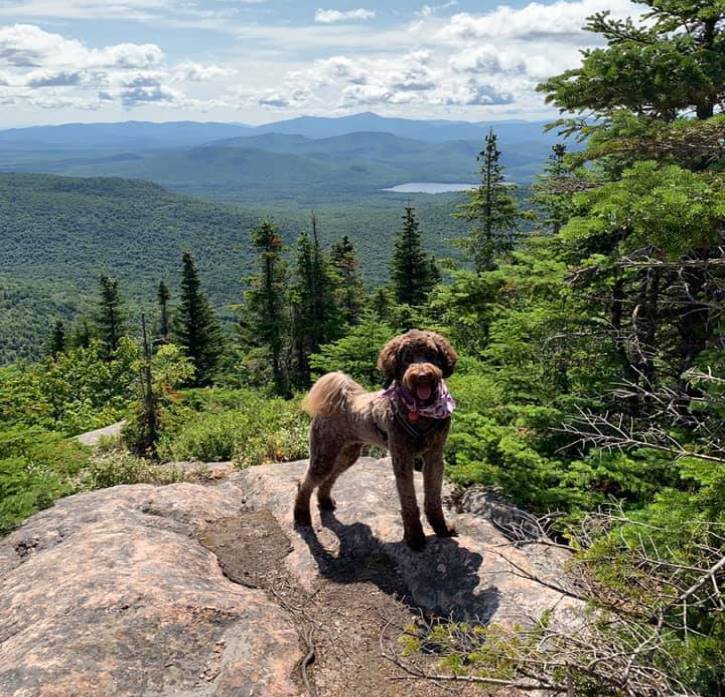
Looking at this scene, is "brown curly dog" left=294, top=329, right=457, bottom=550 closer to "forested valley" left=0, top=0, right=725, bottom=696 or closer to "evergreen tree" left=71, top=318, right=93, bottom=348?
"forested valley" left=0, top=0, right=725, bottom=696

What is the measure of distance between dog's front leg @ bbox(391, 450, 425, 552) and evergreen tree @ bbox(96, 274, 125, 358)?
38.1 metres

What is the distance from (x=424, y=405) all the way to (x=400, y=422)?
0.35 m

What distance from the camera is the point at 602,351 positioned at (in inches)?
278

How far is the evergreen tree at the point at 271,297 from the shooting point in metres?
28.4

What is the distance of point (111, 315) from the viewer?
40125 mm

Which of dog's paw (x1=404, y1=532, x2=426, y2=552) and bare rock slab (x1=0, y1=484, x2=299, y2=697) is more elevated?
bare rock slab (x1=0, y1=484, x2=299, y2=697)

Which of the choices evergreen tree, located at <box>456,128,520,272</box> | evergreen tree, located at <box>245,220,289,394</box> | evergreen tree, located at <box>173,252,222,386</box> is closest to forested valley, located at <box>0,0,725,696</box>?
evergreen tree, located at <box>456,128,520,272</box>

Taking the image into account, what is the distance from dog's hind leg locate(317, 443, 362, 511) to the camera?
20.4ft

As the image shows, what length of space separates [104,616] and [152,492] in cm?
294

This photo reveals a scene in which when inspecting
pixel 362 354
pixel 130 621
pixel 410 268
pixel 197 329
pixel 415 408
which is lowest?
pixel 197 329

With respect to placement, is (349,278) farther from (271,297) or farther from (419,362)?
(419,362)

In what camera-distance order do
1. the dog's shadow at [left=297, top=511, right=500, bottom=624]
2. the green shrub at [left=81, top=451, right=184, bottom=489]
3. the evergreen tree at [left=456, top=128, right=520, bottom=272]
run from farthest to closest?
the evergreen tree at [left=456, top=128, right=520, bottom=272], the green shrub at [left=81, top=451, right=184, bottom=489], the dog's shadow at [left=297, top=511, right=500, bottom=624]

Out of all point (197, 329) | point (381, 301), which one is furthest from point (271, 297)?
point (197, 329)

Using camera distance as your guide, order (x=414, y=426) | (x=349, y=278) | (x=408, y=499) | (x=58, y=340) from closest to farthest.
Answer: (x=414, y=426) → (x=408, y=499) → (x=349, y=278) → (x=58, y=340)
